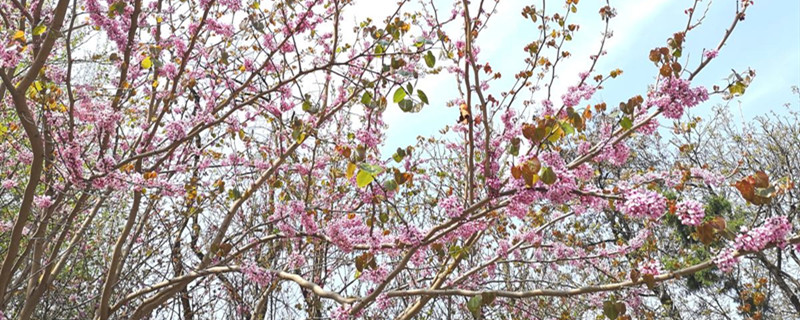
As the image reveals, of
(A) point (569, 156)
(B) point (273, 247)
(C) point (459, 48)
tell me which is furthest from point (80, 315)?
(A) point (569, 156)

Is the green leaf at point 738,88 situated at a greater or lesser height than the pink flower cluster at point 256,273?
lesser

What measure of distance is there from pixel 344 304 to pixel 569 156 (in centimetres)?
Answer: 965

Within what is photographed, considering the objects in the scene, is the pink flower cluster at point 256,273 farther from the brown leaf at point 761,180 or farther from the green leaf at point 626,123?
the brown leaf at point 761,180

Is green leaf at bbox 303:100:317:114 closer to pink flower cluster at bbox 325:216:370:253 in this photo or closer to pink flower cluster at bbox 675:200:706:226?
pink flower cluster at bbox 325:216:370:253

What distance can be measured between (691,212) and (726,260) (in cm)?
22

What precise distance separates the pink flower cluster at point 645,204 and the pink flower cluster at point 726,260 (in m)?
0.28

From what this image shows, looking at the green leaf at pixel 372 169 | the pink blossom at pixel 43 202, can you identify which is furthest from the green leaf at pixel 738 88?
the pink blossom at pixel 43 202

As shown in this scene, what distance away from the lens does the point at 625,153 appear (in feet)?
8.74

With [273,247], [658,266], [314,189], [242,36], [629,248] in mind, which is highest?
[242,36]

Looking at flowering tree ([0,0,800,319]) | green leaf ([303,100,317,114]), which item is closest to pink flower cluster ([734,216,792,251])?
flowering tree ([0,0,800,319])

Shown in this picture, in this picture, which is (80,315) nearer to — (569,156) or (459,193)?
(459,193)

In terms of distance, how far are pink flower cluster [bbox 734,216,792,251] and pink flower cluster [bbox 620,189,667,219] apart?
0.99ft

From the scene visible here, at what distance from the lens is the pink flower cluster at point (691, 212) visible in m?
2.02

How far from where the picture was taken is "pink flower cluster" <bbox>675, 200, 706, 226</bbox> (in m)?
2.02
